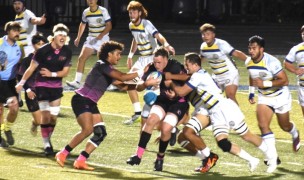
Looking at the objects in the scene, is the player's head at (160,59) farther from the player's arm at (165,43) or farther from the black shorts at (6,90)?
the black shorts at (6,90)

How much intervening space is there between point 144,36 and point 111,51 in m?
5.34

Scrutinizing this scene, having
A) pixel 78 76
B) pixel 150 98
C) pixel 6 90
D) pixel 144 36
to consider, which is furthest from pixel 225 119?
pixel 78 76

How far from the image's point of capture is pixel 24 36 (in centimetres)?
2362

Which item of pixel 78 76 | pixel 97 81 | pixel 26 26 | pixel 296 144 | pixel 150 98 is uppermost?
pixel 97 81

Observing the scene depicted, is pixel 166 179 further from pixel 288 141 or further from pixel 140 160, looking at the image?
pixel 288 141

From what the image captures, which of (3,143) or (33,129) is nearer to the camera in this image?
(3,143)

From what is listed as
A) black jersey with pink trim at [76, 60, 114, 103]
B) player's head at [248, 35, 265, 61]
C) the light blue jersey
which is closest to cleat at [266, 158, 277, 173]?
player's head at [248, 35, 265, 61]

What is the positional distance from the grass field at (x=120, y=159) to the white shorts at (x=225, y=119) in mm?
581

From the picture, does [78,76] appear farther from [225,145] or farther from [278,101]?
[225,145]

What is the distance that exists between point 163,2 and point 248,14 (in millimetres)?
3955

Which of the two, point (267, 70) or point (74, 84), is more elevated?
point (267, 70)

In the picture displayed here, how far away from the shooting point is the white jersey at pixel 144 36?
67.7ft

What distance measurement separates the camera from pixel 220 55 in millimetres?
18625

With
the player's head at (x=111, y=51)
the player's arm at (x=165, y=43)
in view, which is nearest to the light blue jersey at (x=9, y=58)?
the player's arm at (x=165, y=43)
